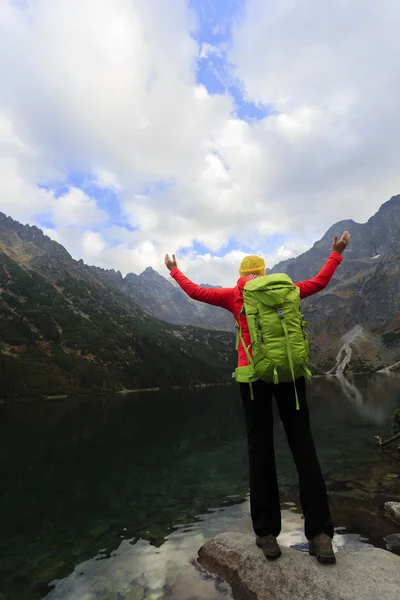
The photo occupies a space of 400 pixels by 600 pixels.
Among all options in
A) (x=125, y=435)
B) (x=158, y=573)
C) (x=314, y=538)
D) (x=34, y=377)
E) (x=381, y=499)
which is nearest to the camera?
(x=314, y=538)

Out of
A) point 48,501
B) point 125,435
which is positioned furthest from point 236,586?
point 125,435

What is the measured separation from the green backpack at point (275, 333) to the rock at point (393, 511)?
9.37 m

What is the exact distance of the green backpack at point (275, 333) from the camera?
5.94 meters

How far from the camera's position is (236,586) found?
22.6ft

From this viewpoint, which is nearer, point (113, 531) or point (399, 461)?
point (113, 531)

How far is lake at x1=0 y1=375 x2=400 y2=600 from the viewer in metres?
9.50

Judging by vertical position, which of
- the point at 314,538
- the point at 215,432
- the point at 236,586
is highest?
the point at 314,538

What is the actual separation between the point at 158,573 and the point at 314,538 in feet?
17.9

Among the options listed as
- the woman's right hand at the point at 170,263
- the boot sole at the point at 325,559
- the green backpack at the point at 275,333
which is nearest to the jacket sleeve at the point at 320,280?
the green backpack at the point at 275,333

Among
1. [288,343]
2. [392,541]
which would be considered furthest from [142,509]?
[288,343]

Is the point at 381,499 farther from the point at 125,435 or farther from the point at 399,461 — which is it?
the point at 125,435

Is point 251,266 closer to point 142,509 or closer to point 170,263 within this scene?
point 170,263

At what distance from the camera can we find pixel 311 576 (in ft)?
19.9

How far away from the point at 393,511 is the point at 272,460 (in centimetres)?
894
